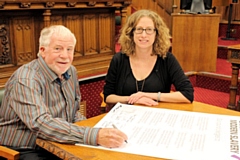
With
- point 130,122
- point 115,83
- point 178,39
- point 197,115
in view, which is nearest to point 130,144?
point 130,122

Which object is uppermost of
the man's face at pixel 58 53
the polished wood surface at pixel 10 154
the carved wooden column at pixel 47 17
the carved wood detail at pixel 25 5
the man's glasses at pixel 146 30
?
the carved wood detail at pixel 25 5

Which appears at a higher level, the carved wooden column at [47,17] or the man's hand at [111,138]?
the carved wooden column at [47,17]

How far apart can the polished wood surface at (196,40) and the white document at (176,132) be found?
3578 mm

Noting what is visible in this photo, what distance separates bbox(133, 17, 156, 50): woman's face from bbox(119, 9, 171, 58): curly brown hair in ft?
0.11

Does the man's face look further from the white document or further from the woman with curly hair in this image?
the woman with curly hair

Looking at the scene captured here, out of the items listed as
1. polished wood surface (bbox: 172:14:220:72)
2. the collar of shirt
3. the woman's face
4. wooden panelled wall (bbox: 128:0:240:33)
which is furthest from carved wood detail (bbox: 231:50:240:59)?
wooden panelled wall (bbox: 128:0:240:33)

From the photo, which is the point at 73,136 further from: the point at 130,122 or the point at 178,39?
the point at 178,39

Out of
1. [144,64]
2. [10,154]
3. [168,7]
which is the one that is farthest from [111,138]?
[168,7]

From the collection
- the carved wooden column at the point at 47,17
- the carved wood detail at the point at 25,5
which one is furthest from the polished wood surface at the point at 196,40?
the carved wood detail at the point at 25,5

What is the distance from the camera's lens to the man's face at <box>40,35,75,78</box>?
1601 millimetres

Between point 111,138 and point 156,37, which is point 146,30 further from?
point 111,138

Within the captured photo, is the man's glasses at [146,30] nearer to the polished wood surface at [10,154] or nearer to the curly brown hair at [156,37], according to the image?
the curly brown hair at [156,37]

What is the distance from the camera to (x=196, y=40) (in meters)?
5.10

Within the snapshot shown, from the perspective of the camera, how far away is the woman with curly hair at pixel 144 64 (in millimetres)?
2152
